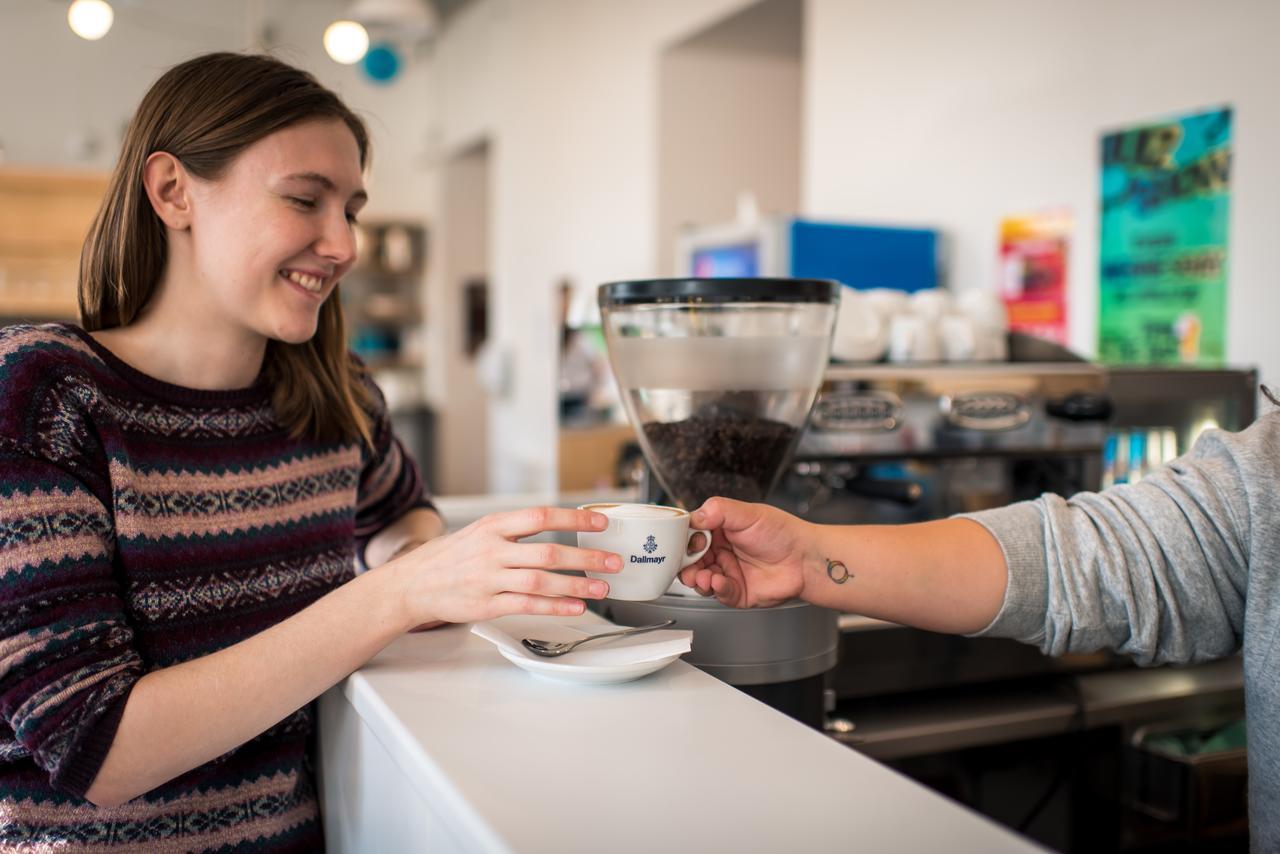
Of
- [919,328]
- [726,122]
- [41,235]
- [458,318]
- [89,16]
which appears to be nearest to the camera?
[919,328]

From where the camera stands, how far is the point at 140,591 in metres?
1.01

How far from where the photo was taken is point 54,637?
86cm

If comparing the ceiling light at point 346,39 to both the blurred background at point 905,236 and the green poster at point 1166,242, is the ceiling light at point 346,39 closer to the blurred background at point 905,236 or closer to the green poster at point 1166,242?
the blurred background at point 905,236

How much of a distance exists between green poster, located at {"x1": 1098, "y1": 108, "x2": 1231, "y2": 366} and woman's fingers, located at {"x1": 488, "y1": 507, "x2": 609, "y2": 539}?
1869 mm

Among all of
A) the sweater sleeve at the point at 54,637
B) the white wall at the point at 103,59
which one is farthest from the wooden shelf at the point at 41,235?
the sweater sleeve at the point at 54,637

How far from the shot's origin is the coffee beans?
115cm

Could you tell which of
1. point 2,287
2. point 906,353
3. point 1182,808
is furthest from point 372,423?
point 2,287

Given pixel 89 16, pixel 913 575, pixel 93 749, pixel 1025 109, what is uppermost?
pixel 89 16

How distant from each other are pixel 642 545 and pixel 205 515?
484 mm

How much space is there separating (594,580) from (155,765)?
40 centimetres

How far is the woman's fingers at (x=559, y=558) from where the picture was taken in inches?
33.7

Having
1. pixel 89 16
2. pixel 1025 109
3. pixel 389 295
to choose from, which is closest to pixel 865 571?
pixel 1025 109

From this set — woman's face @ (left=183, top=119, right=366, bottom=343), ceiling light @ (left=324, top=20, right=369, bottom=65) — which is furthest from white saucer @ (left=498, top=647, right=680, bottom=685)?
ceiling light @ (left=324, top=20, right=369, bottom=65)

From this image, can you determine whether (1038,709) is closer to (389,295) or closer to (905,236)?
(905,236)
